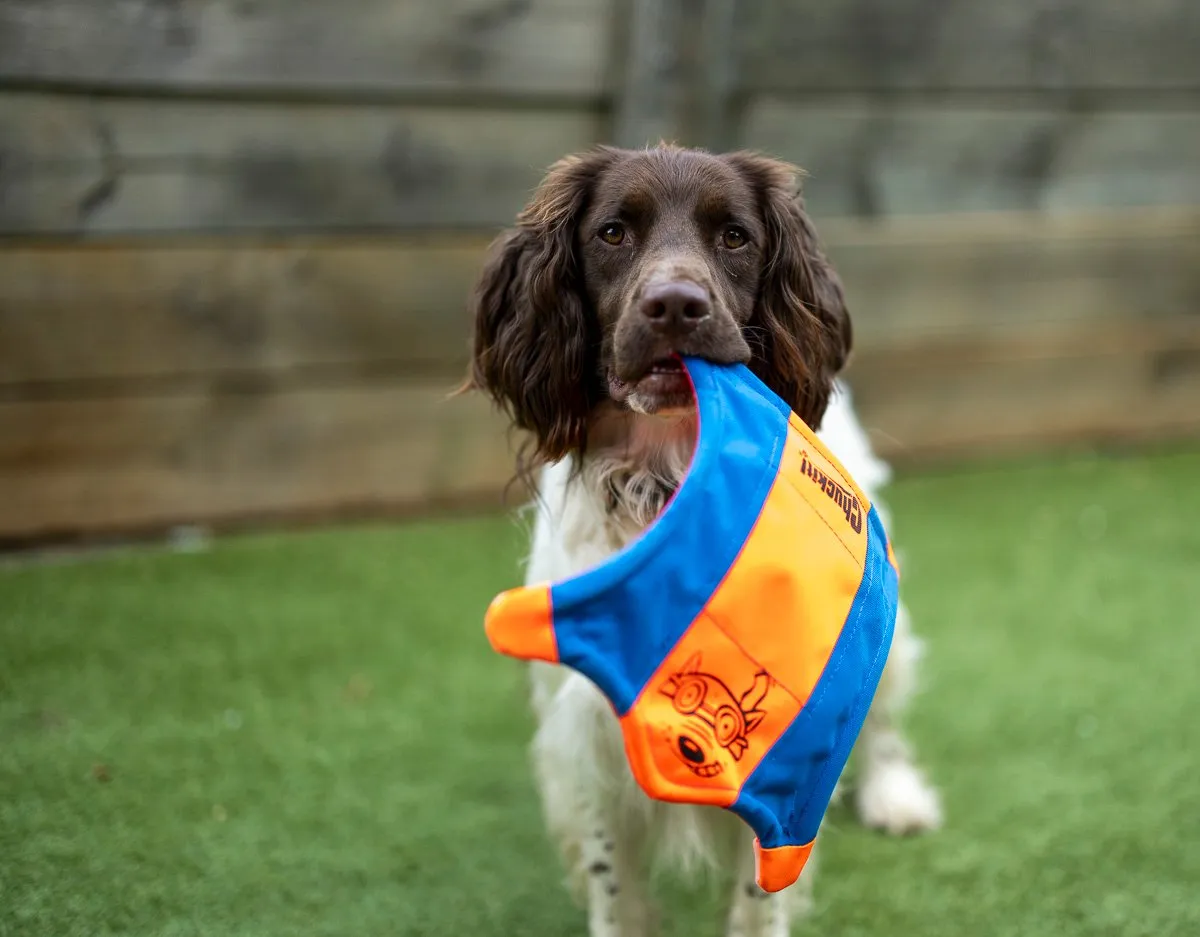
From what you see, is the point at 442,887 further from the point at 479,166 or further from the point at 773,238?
the point at 479,166

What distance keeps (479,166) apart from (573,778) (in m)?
2.38

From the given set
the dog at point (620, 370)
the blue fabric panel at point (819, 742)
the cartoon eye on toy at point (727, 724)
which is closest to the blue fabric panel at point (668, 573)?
the cartoon eye on toy at point (727, 724)

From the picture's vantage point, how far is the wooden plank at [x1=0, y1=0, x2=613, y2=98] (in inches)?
139

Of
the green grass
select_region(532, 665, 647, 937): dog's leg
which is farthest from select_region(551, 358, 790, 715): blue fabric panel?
the green grass

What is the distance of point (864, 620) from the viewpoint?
5.77 ft

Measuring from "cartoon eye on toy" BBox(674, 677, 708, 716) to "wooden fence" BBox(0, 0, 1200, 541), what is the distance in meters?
2.76

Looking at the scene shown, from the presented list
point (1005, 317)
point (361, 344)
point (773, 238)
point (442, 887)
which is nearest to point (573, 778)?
point (442, 887)

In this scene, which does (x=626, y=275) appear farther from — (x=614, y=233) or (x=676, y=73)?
(x=676, y=73)

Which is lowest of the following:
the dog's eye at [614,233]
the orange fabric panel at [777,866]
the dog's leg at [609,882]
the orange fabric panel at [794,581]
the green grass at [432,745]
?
the green grass at [432,745]

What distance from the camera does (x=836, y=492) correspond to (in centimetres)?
180

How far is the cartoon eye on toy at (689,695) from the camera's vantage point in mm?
1573

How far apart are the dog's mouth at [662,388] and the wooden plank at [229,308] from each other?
1.84 m

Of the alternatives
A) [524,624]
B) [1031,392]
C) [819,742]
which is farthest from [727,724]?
[1031,392]

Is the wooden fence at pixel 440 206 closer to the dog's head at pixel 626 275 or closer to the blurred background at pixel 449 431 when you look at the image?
the blurred background at pixel 449 431
